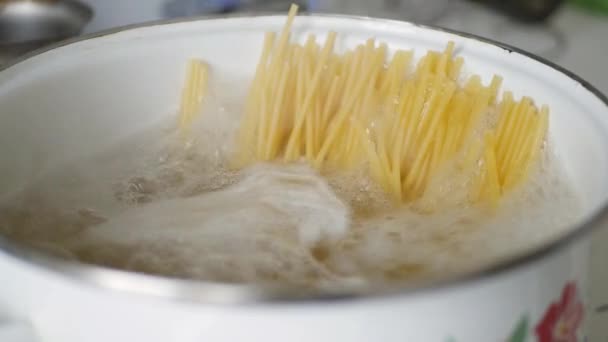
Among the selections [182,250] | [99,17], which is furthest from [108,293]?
[99,17]

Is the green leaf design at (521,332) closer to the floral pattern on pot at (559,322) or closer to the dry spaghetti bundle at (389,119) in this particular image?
the floral pattern on pot at (559,322)

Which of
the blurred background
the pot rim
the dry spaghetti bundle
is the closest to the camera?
the pot rim

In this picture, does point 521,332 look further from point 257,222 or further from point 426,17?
point 426,17

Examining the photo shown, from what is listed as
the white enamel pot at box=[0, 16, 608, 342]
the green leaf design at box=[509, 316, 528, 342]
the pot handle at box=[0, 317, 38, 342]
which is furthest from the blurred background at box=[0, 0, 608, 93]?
the green leaf design at box=[509, 316, 528, 342]

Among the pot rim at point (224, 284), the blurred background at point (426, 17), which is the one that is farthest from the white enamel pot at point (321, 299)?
the blurred background at point (426, 17)

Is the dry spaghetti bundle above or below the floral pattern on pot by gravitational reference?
above

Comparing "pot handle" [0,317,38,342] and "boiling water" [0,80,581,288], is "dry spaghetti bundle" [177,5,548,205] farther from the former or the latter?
"pot handle" [0,317,38,342]

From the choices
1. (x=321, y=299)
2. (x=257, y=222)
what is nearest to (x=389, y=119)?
(x=257, y=222)
